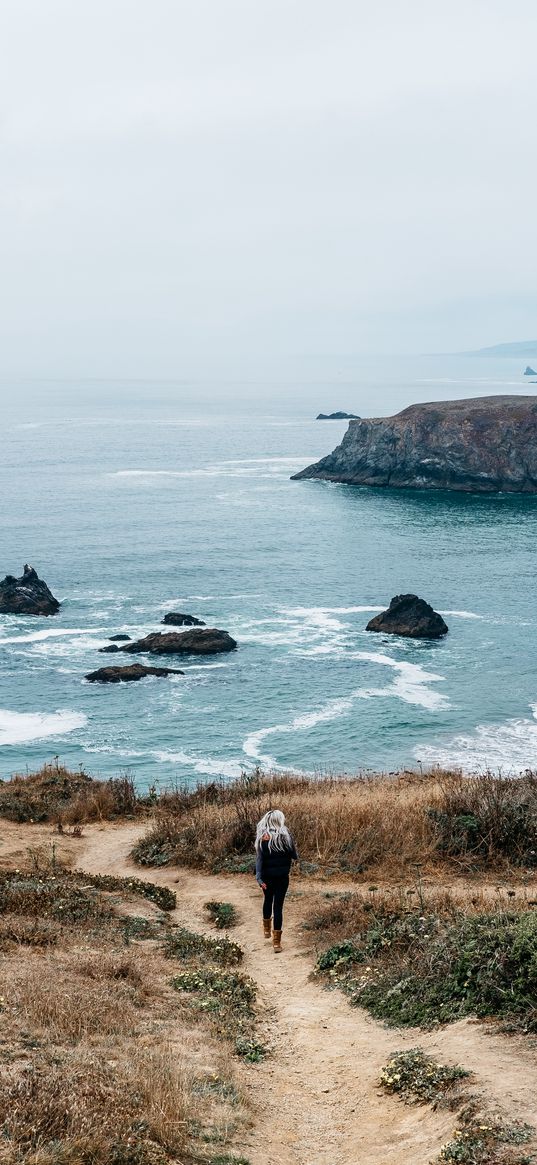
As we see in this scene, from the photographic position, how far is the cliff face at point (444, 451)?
334 ft

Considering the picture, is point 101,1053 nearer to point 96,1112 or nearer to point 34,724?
point 96,1112

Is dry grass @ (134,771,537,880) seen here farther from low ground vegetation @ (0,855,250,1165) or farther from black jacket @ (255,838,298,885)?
low ground vegetation @ (0,855,250,1165)

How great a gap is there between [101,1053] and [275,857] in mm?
4741

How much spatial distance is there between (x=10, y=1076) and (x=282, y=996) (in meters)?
4.74

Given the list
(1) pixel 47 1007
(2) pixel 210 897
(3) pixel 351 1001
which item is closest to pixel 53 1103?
(1) pixel 47 1007

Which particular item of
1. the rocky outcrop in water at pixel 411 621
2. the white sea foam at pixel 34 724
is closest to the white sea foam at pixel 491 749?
the rocky outcrop in water at pixel 411 621

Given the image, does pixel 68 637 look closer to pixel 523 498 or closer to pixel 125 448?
pixel 523 498

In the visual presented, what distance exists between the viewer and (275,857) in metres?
13.1

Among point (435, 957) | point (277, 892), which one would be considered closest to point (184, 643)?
point (277, 892)

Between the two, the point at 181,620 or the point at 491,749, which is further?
the point at 181,620

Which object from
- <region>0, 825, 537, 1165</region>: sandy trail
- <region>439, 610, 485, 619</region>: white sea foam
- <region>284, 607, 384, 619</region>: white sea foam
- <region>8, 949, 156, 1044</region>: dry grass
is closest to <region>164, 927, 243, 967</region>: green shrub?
<region>0, 825, 537, 1165</region>: sandy trail

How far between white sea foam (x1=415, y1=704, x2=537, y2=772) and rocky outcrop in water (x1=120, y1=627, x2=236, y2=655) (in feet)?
49.0

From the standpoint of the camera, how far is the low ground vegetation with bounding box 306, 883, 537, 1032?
9.71 m

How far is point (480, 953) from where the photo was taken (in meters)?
10.3
